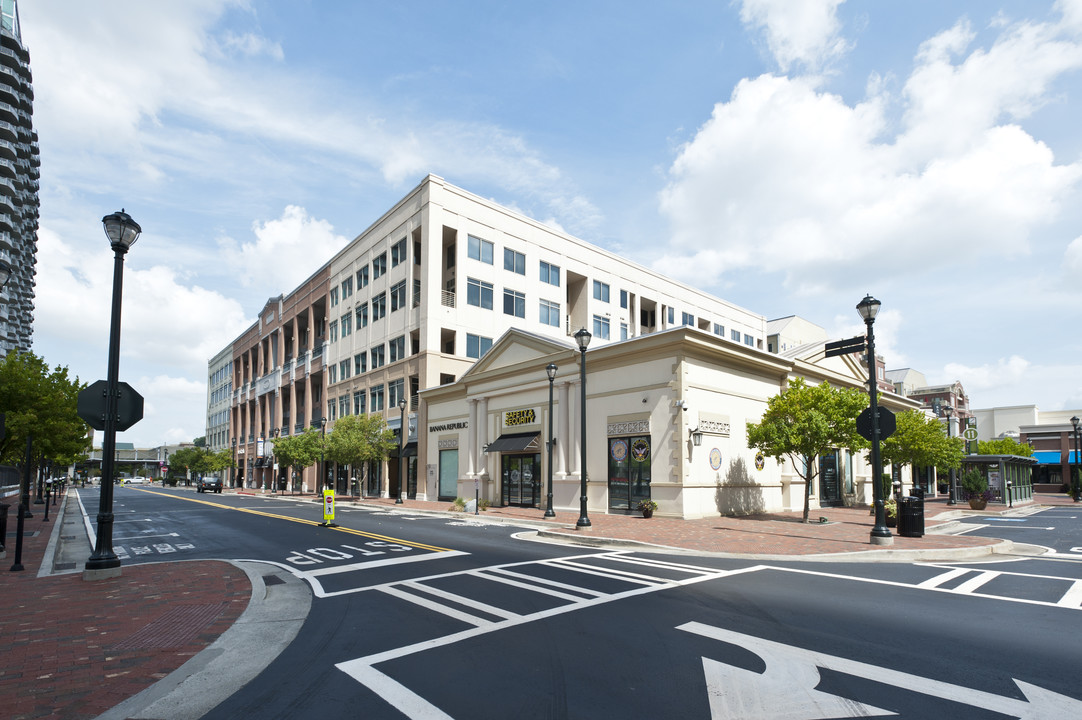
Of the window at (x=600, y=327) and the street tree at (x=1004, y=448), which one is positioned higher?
the window at (x=600, y=327)

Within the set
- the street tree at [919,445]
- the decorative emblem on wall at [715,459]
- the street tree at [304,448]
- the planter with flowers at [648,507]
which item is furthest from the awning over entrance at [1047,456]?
the street tree at [304,448]

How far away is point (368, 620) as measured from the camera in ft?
26.0

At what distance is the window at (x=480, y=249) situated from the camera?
41.3m

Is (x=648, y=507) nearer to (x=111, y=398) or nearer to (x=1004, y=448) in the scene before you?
(x=111, y=398)

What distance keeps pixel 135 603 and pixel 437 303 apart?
31.7 meters

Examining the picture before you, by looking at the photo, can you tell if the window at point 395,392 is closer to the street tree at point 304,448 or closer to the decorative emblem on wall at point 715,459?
the street tree at point 304,448

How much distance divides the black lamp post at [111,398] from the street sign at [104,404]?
0.27 feet

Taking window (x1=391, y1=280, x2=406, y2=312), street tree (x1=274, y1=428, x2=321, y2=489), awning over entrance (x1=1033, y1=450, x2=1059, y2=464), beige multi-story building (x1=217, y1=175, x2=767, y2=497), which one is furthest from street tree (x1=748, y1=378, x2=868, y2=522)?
awning over entrance (x1=1033, y1=450, x2=1059, y2=464)

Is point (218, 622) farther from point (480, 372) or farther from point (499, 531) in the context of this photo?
point (480, 372)

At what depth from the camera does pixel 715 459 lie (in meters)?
23.2

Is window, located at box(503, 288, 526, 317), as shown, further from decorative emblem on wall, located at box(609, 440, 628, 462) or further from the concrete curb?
the concrete curb

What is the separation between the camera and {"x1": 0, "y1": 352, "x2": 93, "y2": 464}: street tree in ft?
78.6

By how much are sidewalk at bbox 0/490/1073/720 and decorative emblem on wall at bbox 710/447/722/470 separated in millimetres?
3453

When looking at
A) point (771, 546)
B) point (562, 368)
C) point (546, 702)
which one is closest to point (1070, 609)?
point (771, 546)
